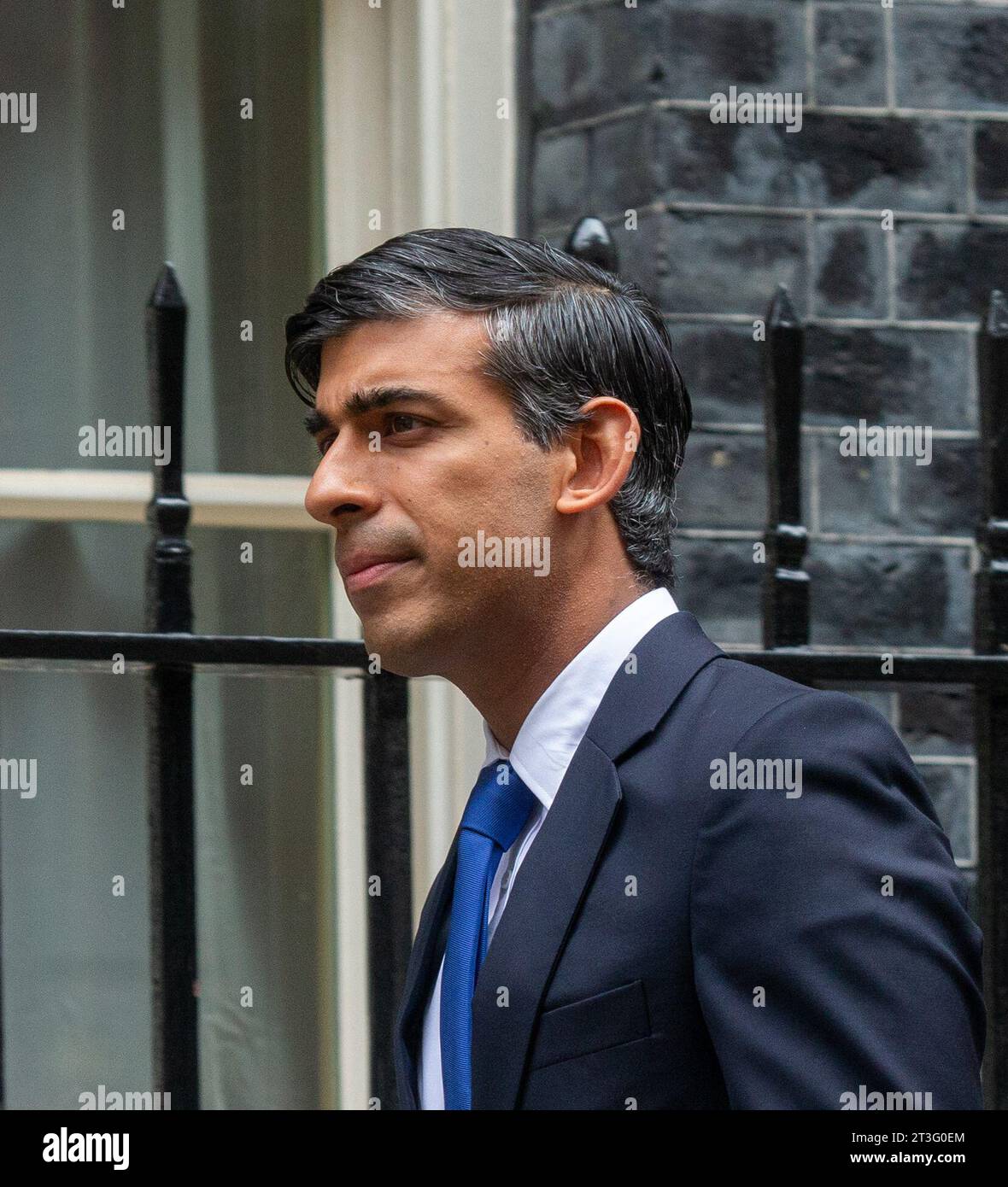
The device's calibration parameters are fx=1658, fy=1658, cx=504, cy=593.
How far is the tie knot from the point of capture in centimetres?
237

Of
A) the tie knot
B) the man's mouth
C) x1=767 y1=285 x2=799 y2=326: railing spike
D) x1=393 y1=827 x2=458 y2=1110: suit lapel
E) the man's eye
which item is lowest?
x1=393 y1=827 x2=458 y2=1110: suit lapel

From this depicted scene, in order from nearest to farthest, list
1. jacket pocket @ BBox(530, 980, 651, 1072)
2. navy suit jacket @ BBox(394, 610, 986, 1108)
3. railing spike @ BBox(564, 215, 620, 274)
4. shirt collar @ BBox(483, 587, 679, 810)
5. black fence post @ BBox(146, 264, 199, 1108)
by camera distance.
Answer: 1. navy suit jacket @ BBox(394, 610, 986, 1108)
2. jacket pocket @ BBox(530, 980, 651, 1072)
3. shirt collar @ BBox(483, 587, 679, 810)
4. black fence post @ BBox(146, 264, 199, 1108)
5. railing spike @ BBox(564, 215, 620, 274)

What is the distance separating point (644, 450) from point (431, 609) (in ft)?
1.50

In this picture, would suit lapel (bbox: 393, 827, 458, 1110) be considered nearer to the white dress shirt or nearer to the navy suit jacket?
the white dress shirt

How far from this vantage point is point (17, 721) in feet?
13.4

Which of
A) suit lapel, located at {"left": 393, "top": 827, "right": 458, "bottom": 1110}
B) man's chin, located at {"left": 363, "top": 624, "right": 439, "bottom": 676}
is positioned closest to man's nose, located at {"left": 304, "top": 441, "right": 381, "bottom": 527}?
man's chin, located at {"left": 363, "top": 624, "right": 439, "bottom": 676}

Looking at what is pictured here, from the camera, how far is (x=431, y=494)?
238 centimetres

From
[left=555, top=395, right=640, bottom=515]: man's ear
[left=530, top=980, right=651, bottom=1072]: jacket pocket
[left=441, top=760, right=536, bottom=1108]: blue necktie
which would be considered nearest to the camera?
[left=530, top=980, right=651, bottom=1072]: jacket pocket

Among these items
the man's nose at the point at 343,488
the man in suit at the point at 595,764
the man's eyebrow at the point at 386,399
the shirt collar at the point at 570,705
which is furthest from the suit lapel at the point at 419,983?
the man's eyebrow at the point at 386,399

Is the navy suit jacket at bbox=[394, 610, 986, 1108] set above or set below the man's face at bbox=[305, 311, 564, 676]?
below

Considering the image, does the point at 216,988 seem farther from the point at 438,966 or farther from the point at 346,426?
the point at 346,426

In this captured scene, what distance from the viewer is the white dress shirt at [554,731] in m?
2.33

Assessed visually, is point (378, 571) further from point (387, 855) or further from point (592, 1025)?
point (387, 855)

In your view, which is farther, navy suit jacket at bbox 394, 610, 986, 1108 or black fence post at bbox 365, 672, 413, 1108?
black fence post at bbox 365, 672, 413, 1108
